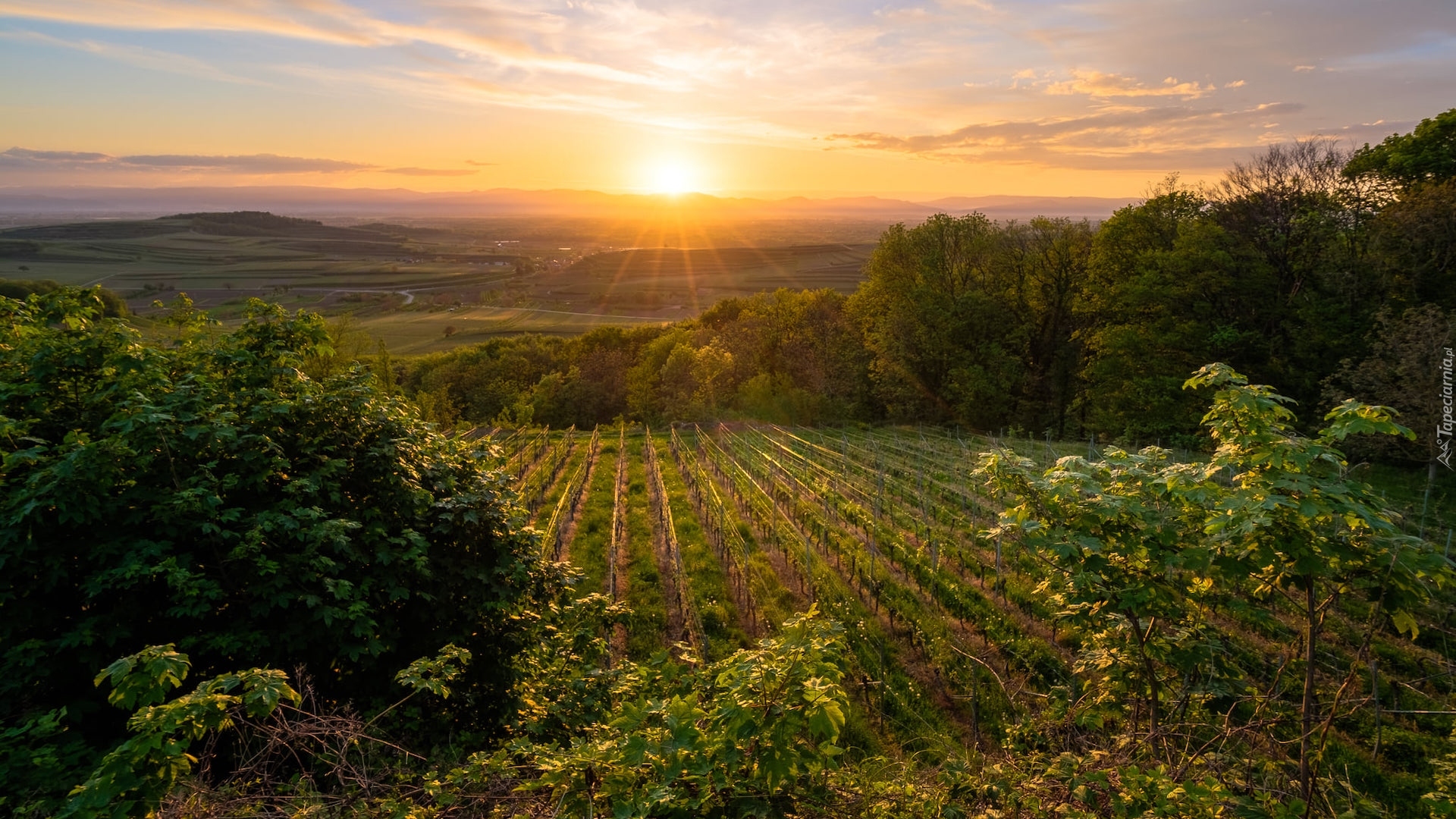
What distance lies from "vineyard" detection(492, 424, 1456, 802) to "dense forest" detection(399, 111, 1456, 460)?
29.9ft

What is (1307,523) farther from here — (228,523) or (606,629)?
(228,523)

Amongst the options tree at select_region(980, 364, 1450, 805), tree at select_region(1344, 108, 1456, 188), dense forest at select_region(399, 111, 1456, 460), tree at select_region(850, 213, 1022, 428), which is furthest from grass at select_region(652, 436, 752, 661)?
tree at select_region(1344, 108, 1456, 188)

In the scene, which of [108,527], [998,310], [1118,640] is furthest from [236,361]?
[998,310]

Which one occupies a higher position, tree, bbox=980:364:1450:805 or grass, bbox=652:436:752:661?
tree, bbox=980:364:1450:805

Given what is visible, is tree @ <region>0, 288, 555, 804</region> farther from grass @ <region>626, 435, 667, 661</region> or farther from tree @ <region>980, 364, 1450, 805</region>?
tree @ <region>980, 364, 1450, 805</region>

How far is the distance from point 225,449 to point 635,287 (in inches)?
5340

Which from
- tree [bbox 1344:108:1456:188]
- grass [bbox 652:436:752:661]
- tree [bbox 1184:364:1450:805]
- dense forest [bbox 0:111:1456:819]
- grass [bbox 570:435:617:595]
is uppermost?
tree [bbox 1344:108:1456:188]

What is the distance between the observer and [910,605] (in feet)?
42.4

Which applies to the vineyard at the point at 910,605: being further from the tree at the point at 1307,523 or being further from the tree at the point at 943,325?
the tree at the point at 943,325

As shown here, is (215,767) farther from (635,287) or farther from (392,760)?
(635,287)

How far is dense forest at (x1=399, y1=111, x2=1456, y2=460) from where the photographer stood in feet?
76.2

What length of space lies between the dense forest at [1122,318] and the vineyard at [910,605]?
29.9 feet

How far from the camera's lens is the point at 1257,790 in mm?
4699

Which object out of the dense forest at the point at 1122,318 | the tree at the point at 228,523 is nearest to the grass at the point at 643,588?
the tree at the point at 228,523
